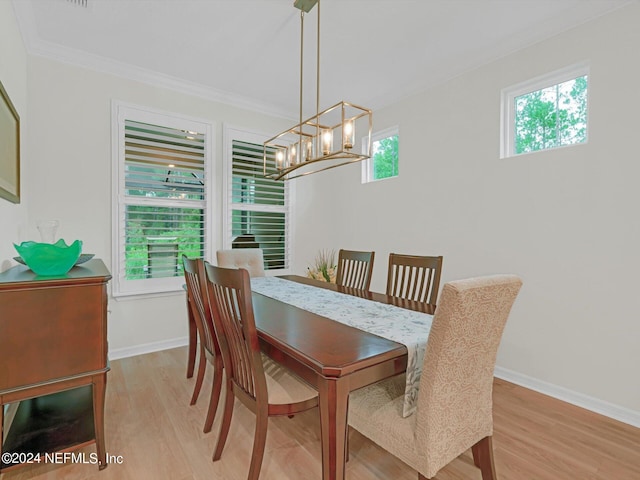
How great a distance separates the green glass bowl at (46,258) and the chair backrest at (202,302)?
599 mm

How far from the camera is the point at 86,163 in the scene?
301 cm

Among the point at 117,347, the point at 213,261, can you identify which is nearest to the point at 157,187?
the point at 213,261

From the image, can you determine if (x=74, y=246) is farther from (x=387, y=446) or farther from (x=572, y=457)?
(x=572, y=457)

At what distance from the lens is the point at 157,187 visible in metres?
3.38

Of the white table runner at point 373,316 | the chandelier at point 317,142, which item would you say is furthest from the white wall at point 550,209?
the white table runner at point 373,316

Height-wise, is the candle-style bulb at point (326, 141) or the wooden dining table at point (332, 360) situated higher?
the candle-style bulb at point (326, 141)

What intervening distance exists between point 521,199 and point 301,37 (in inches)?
85.7

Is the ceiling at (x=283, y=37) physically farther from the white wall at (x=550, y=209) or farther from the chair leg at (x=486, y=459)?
the chair leg at (x=486, y=459)

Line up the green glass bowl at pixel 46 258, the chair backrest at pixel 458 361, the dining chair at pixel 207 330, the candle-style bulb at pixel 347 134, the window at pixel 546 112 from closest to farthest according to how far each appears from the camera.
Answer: the chair backrest at pixel 458 361, the green glass bowl at pixel 46 258, the dining chair at pixel 207 330, the candle-style bulb at pixel 347 134, the window at pixel 546 112

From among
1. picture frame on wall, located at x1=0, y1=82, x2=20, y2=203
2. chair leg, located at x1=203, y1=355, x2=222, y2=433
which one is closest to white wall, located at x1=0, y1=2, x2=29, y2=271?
picture frame on wall, located at x1=0, y1=82, x2=20, y2=203

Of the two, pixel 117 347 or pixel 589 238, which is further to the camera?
pixel 117 347

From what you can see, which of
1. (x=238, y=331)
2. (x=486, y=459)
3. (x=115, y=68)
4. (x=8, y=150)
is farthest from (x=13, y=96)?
(x=486, y=459)

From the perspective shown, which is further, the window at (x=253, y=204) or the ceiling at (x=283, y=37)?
the window at (x=253, y=204)

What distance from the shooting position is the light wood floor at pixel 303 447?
1.67 m
